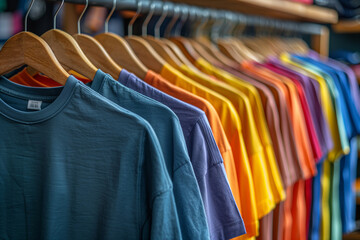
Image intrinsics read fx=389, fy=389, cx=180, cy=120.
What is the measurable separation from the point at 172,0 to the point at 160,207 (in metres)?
0.73

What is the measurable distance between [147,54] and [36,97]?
27 cm

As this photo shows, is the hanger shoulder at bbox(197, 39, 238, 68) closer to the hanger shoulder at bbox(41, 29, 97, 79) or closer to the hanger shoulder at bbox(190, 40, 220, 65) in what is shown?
the hanger shoulder at bbox(190, 40, 220, 65)

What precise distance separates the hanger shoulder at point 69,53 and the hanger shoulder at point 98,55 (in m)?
0.04

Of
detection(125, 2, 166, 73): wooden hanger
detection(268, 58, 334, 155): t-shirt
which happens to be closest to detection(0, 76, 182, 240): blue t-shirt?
detection(125, 2, 166, 73): wooden hanger

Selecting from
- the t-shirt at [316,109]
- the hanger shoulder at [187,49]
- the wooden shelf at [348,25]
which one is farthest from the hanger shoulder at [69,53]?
the wooden shelf at [348,25]

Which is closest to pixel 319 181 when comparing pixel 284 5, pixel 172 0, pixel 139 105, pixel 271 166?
pixel 271 166

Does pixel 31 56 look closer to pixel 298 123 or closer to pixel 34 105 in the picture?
pixel 34 105

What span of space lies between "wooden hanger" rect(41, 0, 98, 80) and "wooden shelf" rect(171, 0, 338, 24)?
0.55 metres

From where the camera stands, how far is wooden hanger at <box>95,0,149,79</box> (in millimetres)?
786

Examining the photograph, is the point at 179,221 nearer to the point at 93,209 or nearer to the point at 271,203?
the point at 93,209

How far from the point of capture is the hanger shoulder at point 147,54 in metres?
0.85

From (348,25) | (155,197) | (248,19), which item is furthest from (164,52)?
(348,25)

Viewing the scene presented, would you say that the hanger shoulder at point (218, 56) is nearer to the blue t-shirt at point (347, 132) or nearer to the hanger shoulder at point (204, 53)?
the hanger shoulder at point (204, 53)

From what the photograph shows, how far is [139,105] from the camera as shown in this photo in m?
0.67
